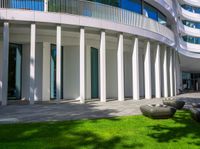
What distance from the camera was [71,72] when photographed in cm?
2203

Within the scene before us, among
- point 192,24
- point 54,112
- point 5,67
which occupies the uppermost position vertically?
point 192,24

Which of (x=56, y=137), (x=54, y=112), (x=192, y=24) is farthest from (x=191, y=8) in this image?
(x=56, y=137)

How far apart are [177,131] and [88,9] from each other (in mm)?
12115

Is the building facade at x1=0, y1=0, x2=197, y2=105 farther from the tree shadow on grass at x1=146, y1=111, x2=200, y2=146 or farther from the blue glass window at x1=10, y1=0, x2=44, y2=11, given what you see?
the tree shadow on grass at x1=146, y1=111, x2=200, y2=146

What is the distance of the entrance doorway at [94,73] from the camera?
75.4 feet

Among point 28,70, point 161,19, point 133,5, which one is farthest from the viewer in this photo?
point 161,19

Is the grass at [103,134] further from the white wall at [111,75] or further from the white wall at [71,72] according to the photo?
the white wall at [111,75]

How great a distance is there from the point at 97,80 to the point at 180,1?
25159mm

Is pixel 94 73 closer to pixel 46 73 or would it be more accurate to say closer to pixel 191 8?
pixel 46 73

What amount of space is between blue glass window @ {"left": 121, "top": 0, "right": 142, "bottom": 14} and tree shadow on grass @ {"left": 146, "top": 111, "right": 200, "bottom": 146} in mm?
13226

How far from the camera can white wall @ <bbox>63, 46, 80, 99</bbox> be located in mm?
21859

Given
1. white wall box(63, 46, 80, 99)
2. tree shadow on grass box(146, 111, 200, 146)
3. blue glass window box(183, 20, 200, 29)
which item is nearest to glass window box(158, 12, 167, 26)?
white wall box(63, 46, 80, 99)

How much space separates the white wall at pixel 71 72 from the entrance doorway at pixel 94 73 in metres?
1.50

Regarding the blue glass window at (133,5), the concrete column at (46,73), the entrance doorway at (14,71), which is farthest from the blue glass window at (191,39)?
the entrance doorway at (14,71)
